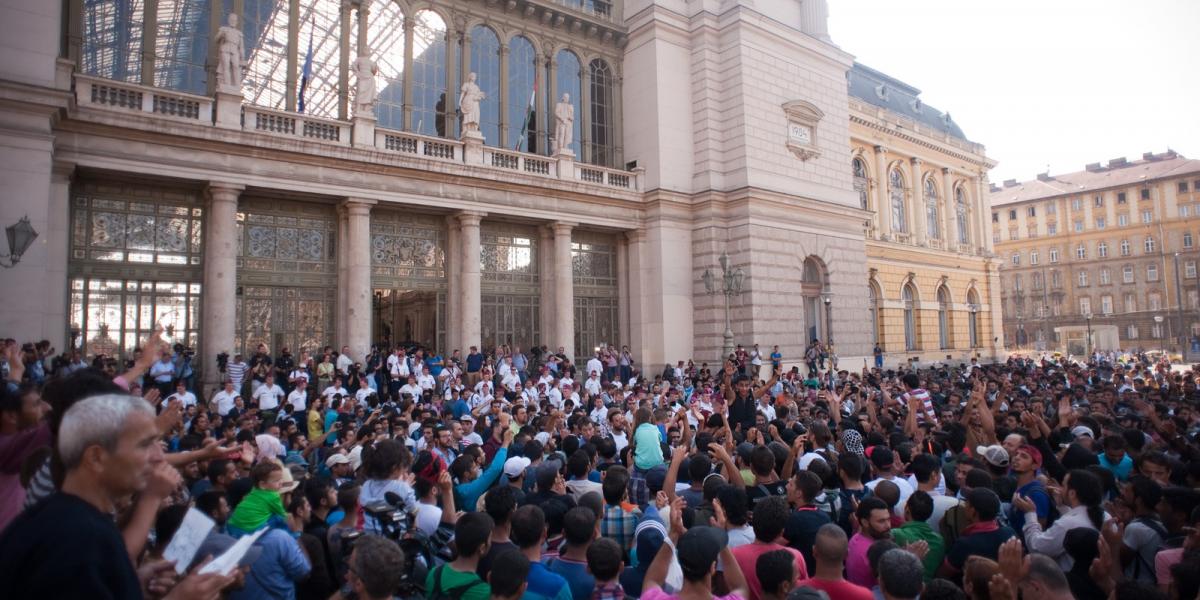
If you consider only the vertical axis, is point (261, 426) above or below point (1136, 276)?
below

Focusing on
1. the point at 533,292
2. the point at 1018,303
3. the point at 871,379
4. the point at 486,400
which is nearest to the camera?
the point at 486,400

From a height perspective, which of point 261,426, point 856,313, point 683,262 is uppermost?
point 683,262

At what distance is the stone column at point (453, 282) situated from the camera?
71.6 ft

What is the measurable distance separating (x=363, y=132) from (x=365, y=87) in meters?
1.40

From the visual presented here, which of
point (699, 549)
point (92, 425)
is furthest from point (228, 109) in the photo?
point (699, 549)

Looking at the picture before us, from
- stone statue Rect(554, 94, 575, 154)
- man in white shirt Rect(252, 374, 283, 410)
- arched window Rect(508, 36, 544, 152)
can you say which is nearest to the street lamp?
stone statue Rect(554, 94, 575, 154)

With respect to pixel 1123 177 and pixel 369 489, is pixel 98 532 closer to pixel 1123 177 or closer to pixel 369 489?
pixel 369 489

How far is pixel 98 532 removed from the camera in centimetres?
236

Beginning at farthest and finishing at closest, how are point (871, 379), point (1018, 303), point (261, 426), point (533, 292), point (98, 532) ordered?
point (1018, 303) < point (533, 292) < point (871, 379) < point (261, 426) < point (98, 532)

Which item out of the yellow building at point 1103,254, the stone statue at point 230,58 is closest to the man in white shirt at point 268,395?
the stone statue at point 230,58

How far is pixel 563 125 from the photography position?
24.2 m

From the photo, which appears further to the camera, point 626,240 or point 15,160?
point 626,240

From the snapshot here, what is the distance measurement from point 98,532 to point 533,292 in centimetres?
2165

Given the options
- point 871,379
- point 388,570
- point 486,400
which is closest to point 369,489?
point 388,570
